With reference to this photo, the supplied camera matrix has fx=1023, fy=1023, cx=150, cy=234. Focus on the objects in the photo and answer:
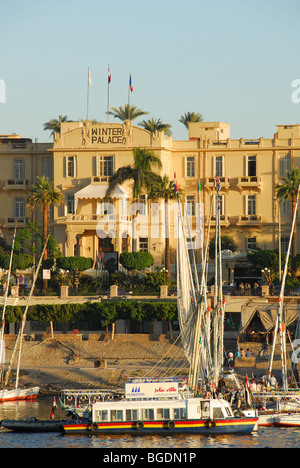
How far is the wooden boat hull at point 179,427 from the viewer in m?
50.6

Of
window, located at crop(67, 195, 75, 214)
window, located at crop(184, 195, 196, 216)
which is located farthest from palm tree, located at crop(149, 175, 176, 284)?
window, located at crop(67, 195, 75, 214)

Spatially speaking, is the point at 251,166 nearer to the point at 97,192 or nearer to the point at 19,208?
the point at 97,192

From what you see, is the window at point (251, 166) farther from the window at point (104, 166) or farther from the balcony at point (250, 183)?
the window at point (104, 166)

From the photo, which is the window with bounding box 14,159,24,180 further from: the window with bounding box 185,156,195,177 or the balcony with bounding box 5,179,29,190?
the window with bounding box 185,156,195,177

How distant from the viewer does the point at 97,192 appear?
9781 centimetres

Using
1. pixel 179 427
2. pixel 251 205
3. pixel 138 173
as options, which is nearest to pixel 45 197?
pixel 138 173

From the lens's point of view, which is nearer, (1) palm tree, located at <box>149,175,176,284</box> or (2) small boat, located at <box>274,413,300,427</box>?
(2) small boat, located at <box>274,413,300,427</box>

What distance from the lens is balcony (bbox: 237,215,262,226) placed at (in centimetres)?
9881

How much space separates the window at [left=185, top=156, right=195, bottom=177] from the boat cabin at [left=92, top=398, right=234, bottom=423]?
170 feet

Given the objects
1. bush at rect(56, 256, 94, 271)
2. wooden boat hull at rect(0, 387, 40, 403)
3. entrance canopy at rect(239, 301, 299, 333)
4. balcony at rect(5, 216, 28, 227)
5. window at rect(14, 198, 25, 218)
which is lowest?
wooden boat hull at rect(0, 387, 40, 403)

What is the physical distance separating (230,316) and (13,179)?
32.7 meters

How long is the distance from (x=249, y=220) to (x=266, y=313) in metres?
25.2
